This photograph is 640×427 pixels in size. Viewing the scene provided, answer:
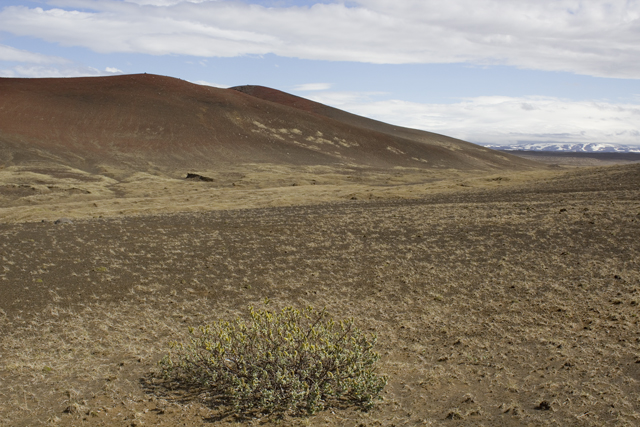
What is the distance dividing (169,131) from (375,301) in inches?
2381

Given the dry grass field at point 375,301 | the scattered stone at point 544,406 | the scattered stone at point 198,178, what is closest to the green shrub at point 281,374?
the dry grass field at point 375,301

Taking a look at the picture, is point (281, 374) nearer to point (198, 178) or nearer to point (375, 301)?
point (375, 301)

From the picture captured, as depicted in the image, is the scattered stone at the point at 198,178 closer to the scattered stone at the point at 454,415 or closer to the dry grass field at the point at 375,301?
the dry grass field at the point at 375,301

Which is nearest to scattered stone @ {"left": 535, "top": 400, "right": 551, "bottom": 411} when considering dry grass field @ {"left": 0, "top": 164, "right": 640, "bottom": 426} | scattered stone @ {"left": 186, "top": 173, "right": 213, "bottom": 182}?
dry grass field @ {"left": 0, "top": 164, "right": 640, "bottom": 426}

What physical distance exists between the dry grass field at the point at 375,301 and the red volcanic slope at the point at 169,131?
37567 millimetres

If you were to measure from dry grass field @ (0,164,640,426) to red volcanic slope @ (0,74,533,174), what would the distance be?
123 feet

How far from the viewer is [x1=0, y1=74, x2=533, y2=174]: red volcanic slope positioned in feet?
186

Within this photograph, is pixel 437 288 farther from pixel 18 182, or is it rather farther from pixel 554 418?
pixel 18 182

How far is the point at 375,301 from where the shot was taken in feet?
35.6

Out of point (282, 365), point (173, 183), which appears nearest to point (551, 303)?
point (282, 365)

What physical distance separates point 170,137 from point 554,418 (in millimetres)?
63909

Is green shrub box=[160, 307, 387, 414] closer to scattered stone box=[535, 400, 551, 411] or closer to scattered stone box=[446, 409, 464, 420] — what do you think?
scattered stone box=[446, 409, 464, 420]

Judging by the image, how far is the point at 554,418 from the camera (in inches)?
239

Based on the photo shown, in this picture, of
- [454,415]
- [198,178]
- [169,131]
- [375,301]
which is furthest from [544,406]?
[169,131]
